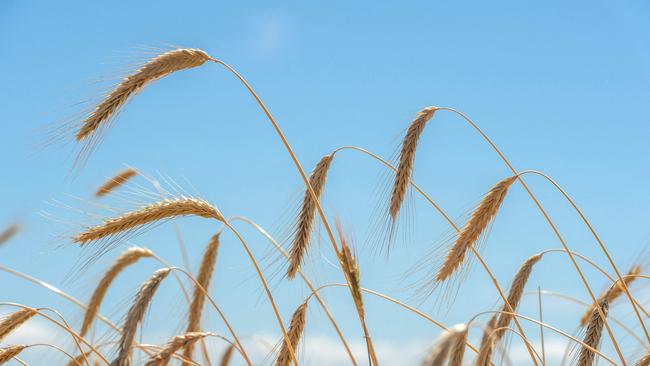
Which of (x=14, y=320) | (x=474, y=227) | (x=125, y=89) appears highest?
(x=125, y=89)

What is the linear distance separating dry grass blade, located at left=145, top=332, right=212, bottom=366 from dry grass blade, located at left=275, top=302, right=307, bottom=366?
39cm

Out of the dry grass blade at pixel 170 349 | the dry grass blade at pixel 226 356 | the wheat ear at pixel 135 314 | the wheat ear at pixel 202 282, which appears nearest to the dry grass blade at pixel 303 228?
the dry grass blade at pixel 170 349

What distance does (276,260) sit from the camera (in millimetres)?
3760

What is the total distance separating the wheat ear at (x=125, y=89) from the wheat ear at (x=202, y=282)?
3.79 ft

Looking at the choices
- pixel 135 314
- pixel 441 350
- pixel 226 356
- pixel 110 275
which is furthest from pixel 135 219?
pixel 226 356

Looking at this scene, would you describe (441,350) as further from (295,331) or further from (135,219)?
(135,219)

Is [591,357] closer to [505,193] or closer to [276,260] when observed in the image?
[505,193]

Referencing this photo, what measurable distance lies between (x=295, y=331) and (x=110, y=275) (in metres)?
1.91

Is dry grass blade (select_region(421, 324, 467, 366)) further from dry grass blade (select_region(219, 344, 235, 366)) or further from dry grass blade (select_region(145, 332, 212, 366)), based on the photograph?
dry grass blade (select_region(219, 344, 235, 366))

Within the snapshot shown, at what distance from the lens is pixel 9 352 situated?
3.36 m

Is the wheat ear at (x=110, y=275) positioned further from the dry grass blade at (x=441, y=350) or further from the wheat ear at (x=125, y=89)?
the dry grass blade at (x=441, y=350)

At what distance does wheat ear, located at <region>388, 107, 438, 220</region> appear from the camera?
351 centimetres

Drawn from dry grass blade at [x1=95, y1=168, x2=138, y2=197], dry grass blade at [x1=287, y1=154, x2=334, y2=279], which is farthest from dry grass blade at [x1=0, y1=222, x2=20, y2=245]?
dry grass blade at [x1=287, y1=154, x2=334, y2=279]

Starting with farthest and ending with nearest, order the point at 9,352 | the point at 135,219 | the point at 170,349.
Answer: the point at 9,352 < the point at 135,219 < the point at 170,349
